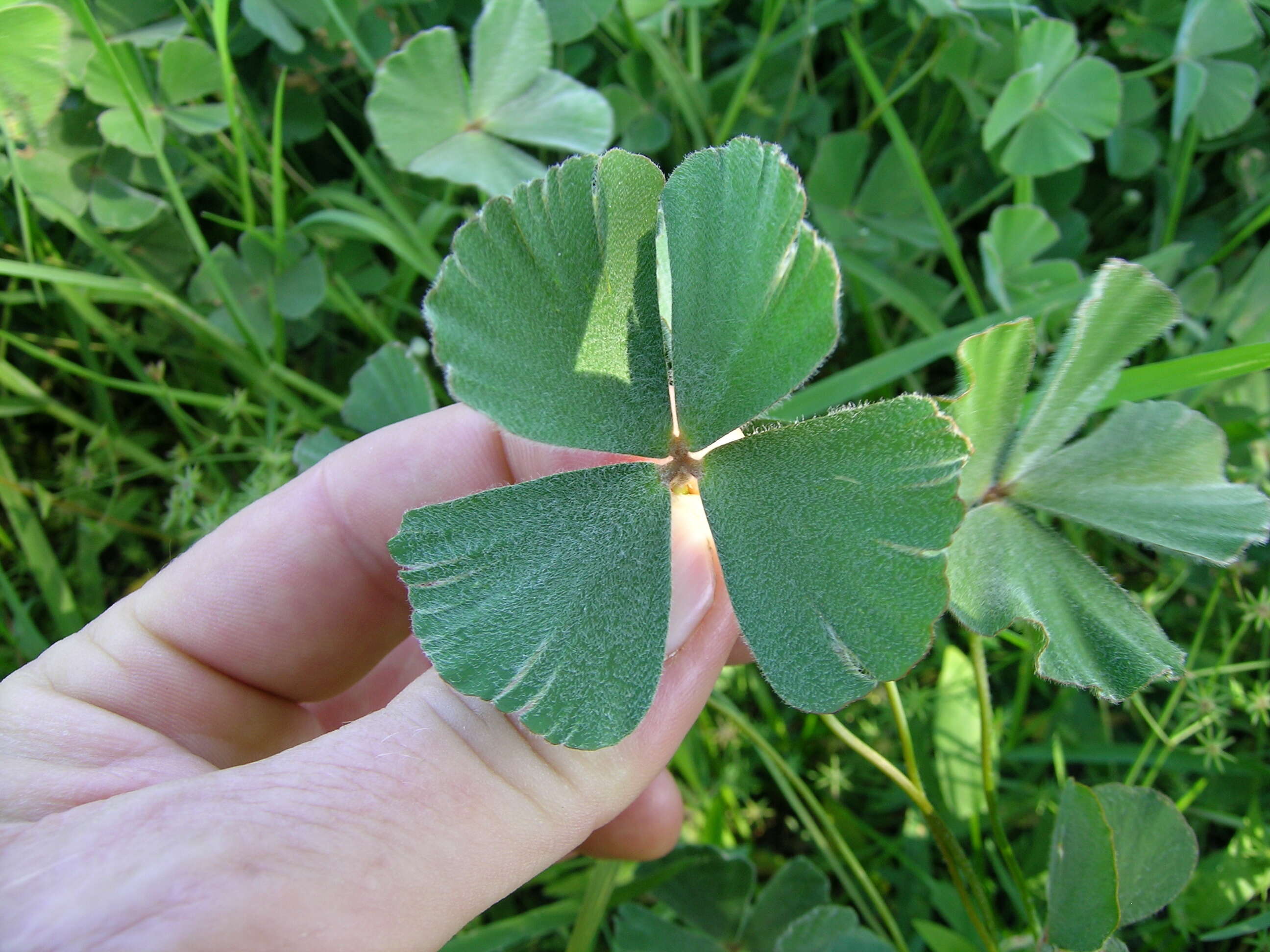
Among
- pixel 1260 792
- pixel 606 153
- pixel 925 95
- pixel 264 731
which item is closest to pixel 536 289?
pixel 606 153

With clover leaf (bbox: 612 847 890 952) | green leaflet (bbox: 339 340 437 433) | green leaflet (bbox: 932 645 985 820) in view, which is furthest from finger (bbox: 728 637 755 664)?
green leaflet (bbox: 339 340 437 433)

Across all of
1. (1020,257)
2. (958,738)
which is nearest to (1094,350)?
(1020,257)

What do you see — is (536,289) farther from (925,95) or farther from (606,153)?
(925,95)

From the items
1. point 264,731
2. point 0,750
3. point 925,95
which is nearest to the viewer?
point 0,750

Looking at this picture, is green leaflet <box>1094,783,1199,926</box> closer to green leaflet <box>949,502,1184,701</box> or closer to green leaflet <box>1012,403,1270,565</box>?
green leaflet <box>949,502,1184,701</box>

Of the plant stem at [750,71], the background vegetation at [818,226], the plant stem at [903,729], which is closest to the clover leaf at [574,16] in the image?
the background vegetation at [818,226]

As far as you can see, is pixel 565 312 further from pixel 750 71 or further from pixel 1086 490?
pixel 750 71
